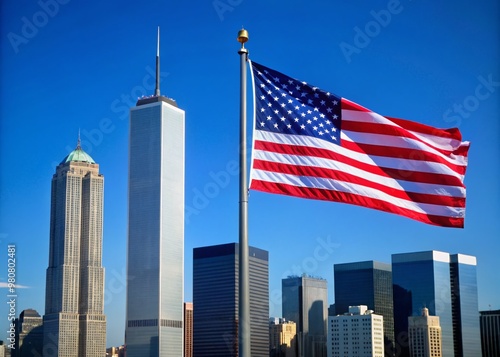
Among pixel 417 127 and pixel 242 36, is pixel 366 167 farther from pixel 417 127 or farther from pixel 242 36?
pixel 242 36

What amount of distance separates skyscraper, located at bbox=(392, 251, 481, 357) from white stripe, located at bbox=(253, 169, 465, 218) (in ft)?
524

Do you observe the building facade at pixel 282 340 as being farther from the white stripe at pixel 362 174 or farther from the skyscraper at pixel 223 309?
the white stripe at pixel 362 174

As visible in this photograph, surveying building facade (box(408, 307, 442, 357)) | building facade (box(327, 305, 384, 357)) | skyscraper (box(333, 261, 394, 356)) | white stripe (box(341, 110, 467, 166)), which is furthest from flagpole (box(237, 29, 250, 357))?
skyscraper (box(333, 261, 394, 356))

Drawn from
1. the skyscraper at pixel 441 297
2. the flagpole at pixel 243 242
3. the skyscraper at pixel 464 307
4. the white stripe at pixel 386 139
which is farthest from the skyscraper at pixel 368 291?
the flagpole at pixel 243 242

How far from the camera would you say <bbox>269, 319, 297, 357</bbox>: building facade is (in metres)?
194

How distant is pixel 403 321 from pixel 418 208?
166 meters

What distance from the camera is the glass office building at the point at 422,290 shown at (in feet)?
574

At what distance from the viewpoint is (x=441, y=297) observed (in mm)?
177375

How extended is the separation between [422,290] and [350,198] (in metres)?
166

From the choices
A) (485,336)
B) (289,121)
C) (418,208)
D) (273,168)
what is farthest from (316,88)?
(485,336)

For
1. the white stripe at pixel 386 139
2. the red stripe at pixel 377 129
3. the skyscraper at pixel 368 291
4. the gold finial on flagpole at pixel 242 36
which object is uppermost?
the skyscraper at pixel 368 291

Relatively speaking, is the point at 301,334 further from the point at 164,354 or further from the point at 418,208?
the point at 418,208

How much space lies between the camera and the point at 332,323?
549 feet

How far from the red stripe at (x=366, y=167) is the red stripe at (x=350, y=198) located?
2.01 ft
